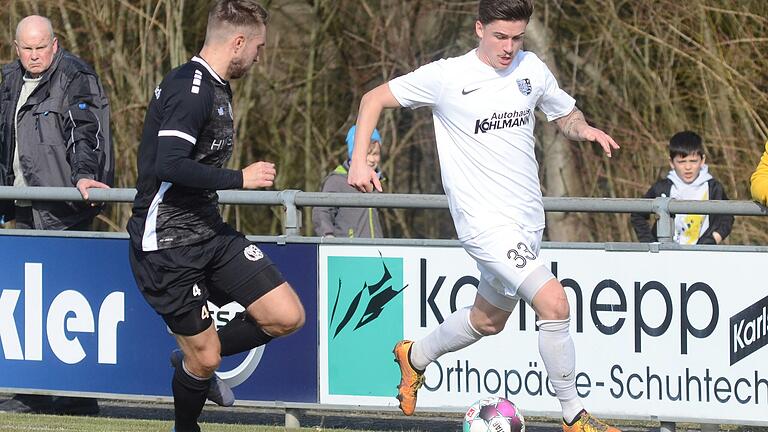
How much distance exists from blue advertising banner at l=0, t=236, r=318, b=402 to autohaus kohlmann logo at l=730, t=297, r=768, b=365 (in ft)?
8.47

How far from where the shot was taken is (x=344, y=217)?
10.1 metres

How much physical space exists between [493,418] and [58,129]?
3.60m

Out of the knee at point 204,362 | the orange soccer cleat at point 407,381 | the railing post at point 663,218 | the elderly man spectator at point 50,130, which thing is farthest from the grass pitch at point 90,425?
the railing post at point 663,218

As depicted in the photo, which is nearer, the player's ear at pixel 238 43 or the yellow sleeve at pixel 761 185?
the player's ear at pixel 238 43

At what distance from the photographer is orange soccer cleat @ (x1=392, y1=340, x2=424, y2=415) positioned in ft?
24.3

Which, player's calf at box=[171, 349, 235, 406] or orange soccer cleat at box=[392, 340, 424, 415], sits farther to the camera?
orange soccer cleat at box=[392, 340, 424, 415]

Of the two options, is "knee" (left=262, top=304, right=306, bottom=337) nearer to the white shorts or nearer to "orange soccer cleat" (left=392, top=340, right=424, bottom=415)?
"orange soccer cleat" (left=392, top=340, right=424, bottom=415)

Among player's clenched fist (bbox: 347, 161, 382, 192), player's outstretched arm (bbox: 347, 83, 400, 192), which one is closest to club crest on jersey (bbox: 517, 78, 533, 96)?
player's outstretched arm (bbox: 347, 83, 400, 192)

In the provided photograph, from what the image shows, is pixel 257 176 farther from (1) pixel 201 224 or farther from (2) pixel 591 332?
(2) pixel 591 332

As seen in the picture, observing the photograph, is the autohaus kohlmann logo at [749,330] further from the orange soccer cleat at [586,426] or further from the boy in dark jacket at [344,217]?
the boy in dark jacket at [344,217]

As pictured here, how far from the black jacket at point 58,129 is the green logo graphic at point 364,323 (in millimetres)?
1734

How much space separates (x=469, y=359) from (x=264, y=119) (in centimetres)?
824

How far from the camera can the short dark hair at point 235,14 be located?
6703mm

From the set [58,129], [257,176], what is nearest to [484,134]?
[257,176]
